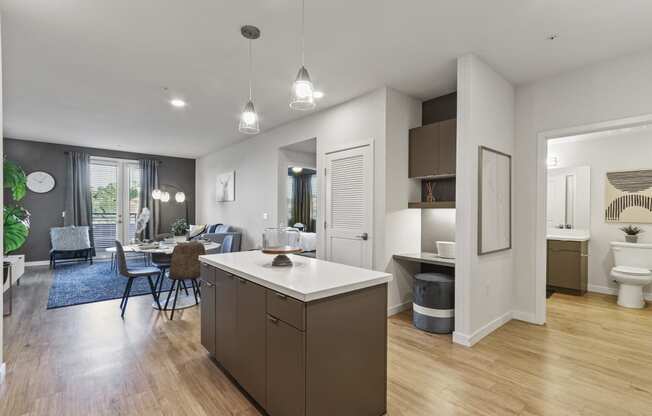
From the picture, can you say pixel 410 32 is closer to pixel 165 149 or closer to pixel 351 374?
pixel 351 374

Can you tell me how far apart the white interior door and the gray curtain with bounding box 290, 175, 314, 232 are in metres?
5.78

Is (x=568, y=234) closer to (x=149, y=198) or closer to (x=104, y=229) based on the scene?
(x=149, y=198)

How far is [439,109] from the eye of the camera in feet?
13.1

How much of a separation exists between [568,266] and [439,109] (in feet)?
9.98

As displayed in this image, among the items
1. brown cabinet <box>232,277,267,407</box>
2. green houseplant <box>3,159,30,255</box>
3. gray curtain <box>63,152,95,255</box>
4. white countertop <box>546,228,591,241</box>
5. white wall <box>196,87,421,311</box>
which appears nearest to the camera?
brown cabinet <box>232,277,267,407</box>

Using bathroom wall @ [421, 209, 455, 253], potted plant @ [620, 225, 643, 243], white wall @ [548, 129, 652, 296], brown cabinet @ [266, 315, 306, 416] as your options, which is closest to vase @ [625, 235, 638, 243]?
potted plant @ [620, 225, 643, 243]

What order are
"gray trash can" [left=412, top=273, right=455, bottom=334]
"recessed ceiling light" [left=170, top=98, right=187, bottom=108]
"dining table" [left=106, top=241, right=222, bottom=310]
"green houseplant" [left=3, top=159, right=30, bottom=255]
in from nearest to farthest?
"gray trash can" [left=412, top=273, right=455, bottom=334]
"green houseplant" [left=3, top=159, right=30, bottom=255]
"dining table" [left=106, top=241, right=222, bottom=310]
"recessed ceiling light" [left=170, top=98, right=187, bottom=108]

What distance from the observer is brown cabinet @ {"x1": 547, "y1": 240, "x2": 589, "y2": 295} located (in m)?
4.50

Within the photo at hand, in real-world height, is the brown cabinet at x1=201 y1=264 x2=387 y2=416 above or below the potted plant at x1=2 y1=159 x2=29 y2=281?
below

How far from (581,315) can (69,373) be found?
204 inches

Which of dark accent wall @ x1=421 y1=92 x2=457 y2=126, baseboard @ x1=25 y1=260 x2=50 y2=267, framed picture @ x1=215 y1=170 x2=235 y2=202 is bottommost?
baseboard @ x1=25 y1=260 x2=50 y2=267

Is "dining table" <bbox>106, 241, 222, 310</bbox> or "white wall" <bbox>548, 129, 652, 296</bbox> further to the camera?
"white wall" <bbox>548, 129, 652, 296</bbox>

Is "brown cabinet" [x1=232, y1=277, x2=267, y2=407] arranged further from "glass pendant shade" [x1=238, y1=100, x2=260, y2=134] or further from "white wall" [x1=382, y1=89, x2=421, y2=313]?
"white wall" [x1=382, y1=89, x2=421, y2=313]

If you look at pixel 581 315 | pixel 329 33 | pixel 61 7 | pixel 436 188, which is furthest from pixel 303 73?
pixel 581 315
